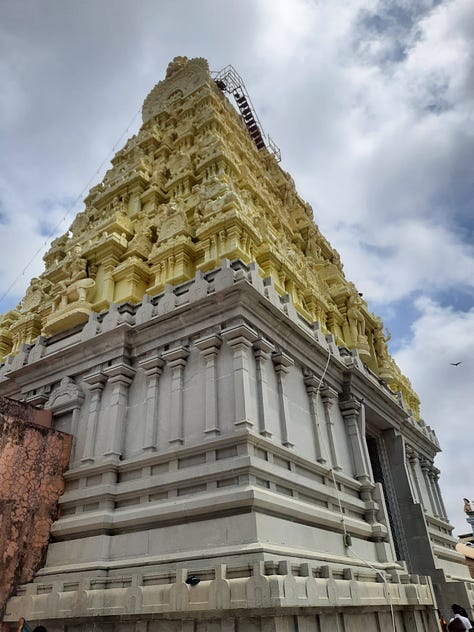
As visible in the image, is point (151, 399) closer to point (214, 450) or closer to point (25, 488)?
point (214, 450)

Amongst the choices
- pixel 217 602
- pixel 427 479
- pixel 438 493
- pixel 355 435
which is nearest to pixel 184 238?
pixel 355 435

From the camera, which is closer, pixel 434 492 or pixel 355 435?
pixel 355 435

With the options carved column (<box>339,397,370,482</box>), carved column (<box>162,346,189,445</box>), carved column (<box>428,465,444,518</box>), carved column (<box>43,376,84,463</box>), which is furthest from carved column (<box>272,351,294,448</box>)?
carved column (<box>428,465,444,518</box>)

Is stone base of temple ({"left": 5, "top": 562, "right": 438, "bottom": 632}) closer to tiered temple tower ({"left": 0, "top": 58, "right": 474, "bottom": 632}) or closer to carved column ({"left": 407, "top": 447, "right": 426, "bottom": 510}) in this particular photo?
tiered temple tower ({"left": 0, "top": 58, "right": 474, "bottom": 632})

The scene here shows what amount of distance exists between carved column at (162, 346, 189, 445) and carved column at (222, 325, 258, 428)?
1344 millimetres

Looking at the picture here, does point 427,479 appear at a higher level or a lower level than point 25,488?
higher

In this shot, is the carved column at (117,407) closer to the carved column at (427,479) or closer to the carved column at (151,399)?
the carved column at (151,399)

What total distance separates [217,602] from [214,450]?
297 cm

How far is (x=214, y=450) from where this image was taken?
9695 millimetres

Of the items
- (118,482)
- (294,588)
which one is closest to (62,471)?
(118,482)

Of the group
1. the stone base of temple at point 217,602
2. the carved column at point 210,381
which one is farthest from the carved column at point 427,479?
the carved column at point 210,381

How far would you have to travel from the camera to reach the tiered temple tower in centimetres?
824

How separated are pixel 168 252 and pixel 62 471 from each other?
329 inches

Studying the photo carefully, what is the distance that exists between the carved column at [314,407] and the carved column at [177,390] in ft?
11.8
